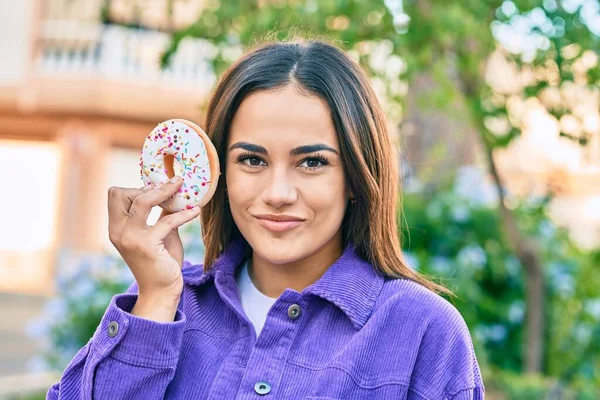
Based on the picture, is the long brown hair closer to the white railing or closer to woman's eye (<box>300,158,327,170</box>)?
woman's eye (<box>300,158,327,170</box>)

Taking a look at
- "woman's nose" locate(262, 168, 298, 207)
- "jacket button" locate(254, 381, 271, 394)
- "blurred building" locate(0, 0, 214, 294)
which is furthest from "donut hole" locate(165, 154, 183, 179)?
"blurred building" locate(0, 0, 214, 294)

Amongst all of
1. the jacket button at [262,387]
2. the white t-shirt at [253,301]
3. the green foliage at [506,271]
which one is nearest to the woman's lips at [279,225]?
the white t-shirt at [253,301]

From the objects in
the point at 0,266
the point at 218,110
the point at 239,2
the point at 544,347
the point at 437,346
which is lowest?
the point at 0,266

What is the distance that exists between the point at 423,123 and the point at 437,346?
4776 mm

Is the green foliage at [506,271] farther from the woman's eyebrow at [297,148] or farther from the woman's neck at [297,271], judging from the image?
the woman's eyebrow at [297,148]

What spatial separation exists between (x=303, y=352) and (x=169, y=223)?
1.37 ft

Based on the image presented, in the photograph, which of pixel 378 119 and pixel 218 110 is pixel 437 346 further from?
pixel 218 110

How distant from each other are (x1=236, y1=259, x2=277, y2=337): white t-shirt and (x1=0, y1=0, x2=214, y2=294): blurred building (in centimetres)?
1275

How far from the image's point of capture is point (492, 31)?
15.5 ft

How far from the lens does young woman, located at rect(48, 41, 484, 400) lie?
2127mm

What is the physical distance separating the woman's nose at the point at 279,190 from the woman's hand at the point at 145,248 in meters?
0.21

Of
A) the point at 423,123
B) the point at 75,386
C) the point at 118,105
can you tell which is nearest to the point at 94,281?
the point at 423,123

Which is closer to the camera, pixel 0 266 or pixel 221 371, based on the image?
pixel 221 371

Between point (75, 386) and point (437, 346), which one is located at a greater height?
point (437, 346)
